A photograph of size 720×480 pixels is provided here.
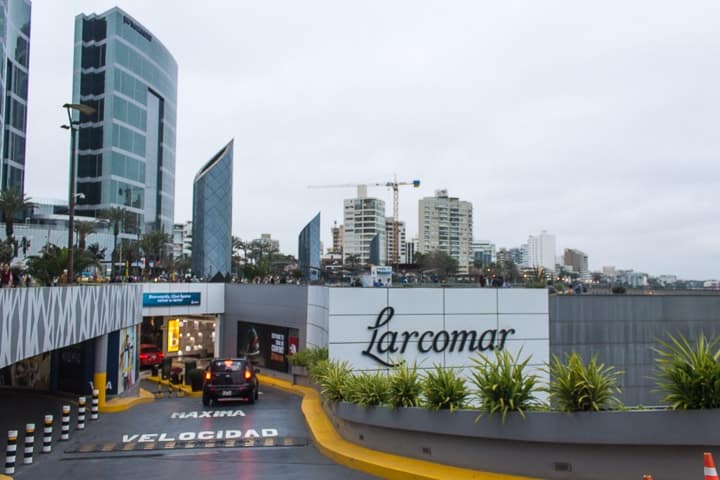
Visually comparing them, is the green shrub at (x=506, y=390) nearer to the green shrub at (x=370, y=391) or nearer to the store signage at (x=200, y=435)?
the green shrub at (x=370, y=391)

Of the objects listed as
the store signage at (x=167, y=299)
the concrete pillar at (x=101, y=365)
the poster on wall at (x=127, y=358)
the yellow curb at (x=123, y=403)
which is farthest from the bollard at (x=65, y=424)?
the store signage at (x=167, y=299)

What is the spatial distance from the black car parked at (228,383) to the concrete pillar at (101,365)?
13.2 feet

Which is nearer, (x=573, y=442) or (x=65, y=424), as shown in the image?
(x=573, y=442)

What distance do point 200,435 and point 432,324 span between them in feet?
41.2

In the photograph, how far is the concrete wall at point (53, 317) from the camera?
1273 cm

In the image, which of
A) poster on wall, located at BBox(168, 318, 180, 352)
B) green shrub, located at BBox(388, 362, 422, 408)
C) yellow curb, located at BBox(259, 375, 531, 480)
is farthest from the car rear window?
poster on wall, located at BBox(168, 318, 180, 352)

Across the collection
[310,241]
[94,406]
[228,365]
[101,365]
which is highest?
[310,241]

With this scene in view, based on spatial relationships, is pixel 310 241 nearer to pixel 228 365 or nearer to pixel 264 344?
pixel 264 344

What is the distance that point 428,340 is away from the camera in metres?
25.6

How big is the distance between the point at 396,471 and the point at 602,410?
10.9ft

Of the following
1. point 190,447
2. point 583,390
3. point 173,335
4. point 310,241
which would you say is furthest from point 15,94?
point 583,390

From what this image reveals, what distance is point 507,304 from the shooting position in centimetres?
2669

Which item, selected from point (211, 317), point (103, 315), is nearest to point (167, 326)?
point (211, 317)

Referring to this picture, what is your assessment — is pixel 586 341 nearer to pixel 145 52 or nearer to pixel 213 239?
pixel 213 239
